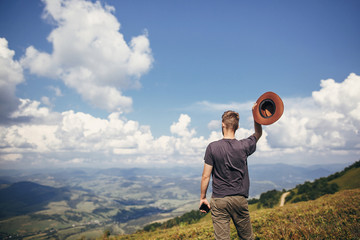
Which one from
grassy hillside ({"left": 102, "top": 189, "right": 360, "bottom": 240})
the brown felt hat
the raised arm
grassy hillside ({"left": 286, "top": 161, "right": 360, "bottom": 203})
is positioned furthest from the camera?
grassy hillside ({"left": 286, "top": 161, "right": 360, "bottom": 203})

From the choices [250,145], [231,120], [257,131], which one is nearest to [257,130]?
[257,131]

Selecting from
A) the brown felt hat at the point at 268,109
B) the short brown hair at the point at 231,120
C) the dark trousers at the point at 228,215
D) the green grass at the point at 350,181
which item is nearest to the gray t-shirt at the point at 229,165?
the dark trousers at the point at 228,215

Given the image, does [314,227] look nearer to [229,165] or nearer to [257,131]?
[257,131]

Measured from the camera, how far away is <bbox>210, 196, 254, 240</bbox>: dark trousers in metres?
4.33

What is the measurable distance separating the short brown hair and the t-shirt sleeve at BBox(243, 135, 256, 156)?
→ 0.47 meters

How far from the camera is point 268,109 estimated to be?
4719 mm

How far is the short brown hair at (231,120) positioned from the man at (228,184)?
37 centimetres

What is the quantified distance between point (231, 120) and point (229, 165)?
3.83ft

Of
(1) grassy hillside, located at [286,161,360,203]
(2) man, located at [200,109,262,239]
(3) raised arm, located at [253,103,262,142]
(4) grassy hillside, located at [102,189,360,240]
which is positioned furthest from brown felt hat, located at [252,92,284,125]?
(1) grassy hillside, located at [286,161,360,203]

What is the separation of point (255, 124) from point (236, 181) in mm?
1617

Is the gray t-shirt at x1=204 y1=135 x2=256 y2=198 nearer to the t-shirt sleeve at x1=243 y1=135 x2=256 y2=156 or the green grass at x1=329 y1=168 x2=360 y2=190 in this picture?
the t-shirt sleeve at x1=243 y1=135 x2=256 y2=156

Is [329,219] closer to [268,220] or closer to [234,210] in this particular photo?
[268,220]

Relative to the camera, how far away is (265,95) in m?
4.76

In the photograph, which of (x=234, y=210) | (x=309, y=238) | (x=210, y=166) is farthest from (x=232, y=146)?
(x=309, y=238)
